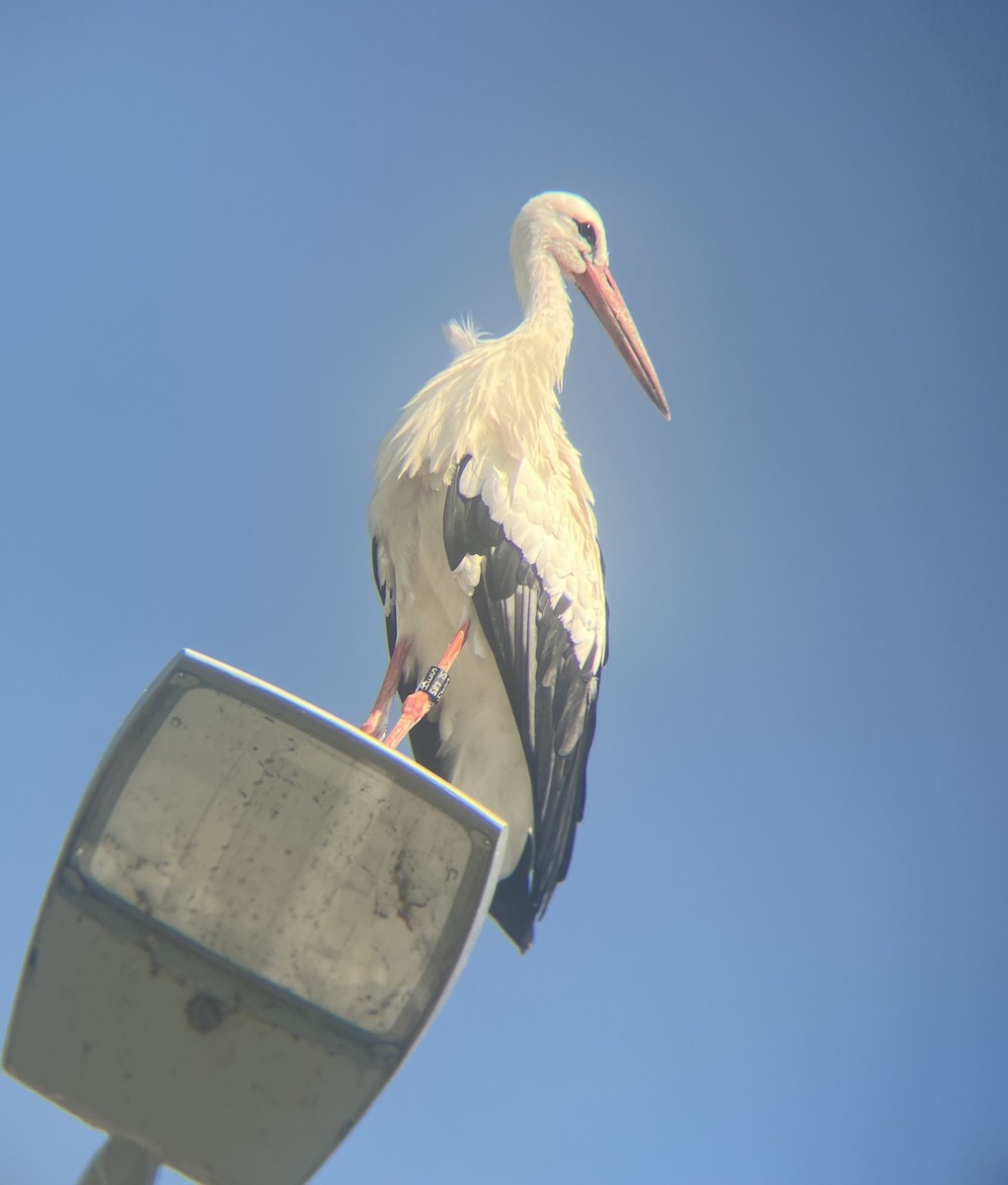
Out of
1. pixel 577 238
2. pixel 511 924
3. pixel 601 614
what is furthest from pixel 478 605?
pixel 577 238

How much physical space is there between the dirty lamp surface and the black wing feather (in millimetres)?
1653

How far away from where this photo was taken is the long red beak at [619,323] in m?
3.26

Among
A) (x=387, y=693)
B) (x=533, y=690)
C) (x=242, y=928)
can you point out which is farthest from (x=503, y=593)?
(x=242, y=928)

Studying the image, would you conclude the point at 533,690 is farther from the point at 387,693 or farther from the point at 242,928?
the point at 242,928

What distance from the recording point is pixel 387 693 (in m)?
2.58

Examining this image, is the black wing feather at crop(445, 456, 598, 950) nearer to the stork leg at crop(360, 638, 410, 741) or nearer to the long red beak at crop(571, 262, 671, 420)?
the stork leg at crop(360, 638, 410, 741)

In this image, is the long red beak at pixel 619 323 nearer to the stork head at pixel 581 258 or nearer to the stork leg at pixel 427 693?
the stork head at pixel 581 258

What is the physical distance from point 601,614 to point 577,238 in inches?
47.2

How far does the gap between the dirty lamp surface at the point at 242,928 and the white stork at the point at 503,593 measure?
153 cm

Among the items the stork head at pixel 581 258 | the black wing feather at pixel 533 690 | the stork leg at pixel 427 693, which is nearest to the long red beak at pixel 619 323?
the stork head at pixel 581 258

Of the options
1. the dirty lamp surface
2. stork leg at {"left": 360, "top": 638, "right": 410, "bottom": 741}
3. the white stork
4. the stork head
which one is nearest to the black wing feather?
the white stork

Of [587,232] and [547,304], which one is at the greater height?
[587,232]

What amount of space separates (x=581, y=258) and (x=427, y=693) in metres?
1.56

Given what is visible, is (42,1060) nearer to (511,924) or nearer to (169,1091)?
(169,1091)
